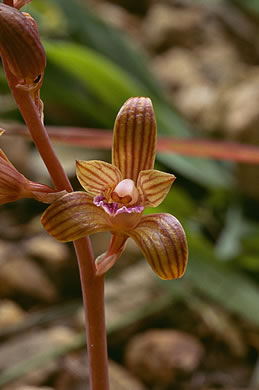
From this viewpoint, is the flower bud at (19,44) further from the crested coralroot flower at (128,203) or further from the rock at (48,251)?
the rock at (48,251)

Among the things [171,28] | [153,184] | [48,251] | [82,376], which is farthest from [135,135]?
[171,28]

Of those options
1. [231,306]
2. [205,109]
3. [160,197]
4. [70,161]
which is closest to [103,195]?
[160,197]

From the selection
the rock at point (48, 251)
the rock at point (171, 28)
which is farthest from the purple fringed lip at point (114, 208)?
the rock at point (171, 28)

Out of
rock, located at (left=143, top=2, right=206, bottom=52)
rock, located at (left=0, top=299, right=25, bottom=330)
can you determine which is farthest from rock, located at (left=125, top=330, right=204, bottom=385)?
rock, located at (left=143, top=2, right=206, bottom=52)

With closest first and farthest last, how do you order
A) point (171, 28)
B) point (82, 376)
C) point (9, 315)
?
point (82, 376)
point (9, 315)
point (171, 28)

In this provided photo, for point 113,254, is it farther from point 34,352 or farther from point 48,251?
point 48,251

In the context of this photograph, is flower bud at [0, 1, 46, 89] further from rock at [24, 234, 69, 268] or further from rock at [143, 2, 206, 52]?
rock at [143, 2, 206, 52]

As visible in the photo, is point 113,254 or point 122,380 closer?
point 113,254
